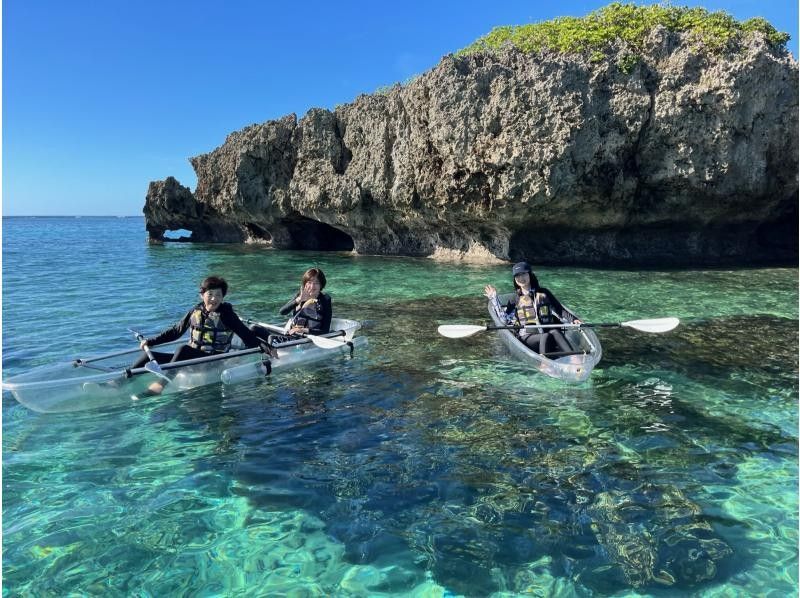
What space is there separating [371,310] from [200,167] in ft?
110

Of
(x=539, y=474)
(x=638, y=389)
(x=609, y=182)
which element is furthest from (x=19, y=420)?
(x=609, y=182)

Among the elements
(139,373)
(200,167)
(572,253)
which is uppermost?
(200,167)

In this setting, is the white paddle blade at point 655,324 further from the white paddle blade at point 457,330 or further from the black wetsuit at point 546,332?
the white paddle blade at point 457,330

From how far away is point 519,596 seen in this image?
13.2ft

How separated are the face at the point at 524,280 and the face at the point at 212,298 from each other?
541 centimetres

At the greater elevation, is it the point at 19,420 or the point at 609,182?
the point at 609,182

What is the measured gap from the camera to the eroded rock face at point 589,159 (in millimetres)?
22141

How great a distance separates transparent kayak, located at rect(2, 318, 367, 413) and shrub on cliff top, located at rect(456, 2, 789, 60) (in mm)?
20722

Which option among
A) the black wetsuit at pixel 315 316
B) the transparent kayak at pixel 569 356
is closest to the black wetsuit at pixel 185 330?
the black wetsuit at pixel 315 316

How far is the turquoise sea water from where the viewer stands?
4.29m

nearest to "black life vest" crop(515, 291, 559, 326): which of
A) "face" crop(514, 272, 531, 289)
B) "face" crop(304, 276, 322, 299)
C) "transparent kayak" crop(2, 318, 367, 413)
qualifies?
"face" crop(514, 272, 531, 289)

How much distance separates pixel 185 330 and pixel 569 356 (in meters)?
6.49

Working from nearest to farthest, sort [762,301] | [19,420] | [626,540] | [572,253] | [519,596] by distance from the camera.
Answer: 1. [519,596]
2. [626,540]
3. [19,420]
4. [762,301]
5. [572,253]

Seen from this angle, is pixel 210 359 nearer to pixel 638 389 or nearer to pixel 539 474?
pixel 539 474
